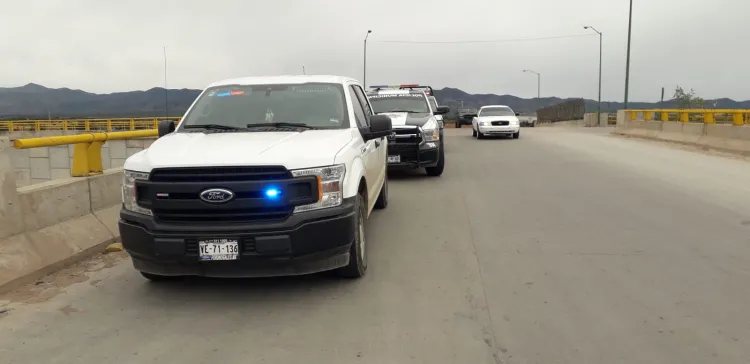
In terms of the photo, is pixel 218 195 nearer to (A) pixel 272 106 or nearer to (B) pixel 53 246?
(A) pixel 272 106

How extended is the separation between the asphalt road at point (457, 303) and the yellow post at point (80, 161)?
50.7 inches

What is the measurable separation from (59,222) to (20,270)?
3.24 feet

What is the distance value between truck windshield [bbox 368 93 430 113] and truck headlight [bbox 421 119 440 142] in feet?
3.89

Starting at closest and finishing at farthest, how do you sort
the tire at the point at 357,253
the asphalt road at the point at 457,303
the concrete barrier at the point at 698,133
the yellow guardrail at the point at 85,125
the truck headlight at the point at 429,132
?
the asphalt road at the point at 457,303
the tire at the point at 357,253
the truck headlight at the point at 429,132
the concrete barrier at the point at 698,133
the yellow guardrail at the point at 85,125

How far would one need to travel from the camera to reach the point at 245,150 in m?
4.83

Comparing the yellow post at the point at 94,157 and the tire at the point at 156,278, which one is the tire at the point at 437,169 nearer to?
the yellow post at the point at 94,157

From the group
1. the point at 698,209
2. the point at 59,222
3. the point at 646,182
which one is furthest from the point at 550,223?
the point at 59,222

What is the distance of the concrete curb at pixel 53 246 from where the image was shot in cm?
532

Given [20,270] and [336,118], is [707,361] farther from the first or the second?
[20,270]

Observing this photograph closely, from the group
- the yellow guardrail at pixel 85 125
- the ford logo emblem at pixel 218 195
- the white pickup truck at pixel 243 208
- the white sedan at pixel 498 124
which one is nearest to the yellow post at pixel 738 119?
the white sedan at pixel 498 124

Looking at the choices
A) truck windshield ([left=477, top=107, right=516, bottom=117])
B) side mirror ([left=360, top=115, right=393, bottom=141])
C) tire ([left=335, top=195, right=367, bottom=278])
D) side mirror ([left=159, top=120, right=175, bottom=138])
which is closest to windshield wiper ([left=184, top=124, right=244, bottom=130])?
side mirror ([left=159, top=120, right=175, bottom=138])

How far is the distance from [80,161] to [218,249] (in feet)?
11.1

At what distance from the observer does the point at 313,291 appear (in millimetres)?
5113

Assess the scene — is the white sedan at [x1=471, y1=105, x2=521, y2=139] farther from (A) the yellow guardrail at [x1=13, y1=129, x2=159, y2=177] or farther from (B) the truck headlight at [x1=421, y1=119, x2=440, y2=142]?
(A) the yellow guardrail at [x1=13, y1=129, x2=159, y2=177]
